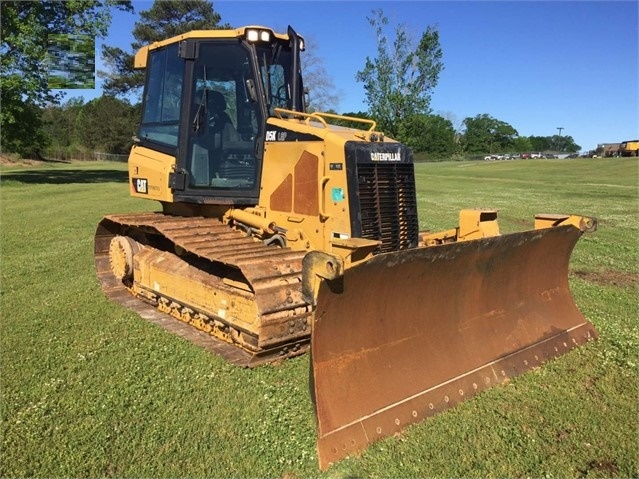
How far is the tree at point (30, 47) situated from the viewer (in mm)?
24766

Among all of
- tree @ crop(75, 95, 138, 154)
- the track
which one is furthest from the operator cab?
tree @ crop(75, 95, 138, 154)

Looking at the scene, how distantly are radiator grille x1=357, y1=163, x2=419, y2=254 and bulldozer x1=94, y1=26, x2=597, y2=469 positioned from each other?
2 centimetres

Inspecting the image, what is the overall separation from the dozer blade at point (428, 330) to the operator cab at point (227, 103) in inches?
91.9

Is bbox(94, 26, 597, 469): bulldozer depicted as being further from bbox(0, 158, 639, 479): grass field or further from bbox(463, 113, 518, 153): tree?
bbox(463, 113, 518, 153): tree

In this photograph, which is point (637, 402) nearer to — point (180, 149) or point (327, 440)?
point (327, 440)

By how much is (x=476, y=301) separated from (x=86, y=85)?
57.4 ft

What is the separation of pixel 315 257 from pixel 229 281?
1.75 m

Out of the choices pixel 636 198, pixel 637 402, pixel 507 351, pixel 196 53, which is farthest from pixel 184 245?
pixel 636 198

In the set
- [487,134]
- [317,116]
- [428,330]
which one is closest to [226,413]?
[428,330]

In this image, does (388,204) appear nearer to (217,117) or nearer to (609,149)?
(217,117)

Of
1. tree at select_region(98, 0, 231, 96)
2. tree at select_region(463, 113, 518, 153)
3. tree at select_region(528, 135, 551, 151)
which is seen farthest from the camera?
tree at select_region(528, 135, 551, 151)

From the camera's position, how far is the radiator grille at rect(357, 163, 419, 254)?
17.1ft

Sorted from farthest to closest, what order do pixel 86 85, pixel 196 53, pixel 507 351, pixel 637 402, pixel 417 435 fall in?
1. pixel 86 85
2. pixel 196 53
3. pixel 507 351
4. pixel 637 402
5. pixel 417 435

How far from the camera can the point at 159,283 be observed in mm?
6293
